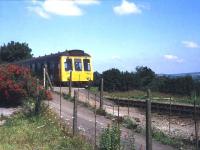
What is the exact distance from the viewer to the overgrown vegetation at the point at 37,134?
13.2 meters

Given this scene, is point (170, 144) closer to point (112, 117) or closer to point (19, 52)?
point (112, 117)

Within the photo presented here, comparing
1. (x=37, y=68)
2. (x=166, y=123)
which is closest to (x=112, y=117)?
(x=166, y=123)

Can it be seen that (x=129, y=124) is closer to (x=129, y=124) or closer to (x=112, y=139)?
(x=129, y=124)

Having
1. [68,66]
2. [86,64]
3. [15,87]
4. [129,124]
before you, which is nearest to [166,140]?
[129,124]

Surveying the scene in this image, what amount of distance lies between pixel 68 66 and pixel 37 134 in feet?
73.5

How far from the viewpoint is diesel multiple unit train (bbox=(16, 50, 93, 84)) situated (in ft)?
121

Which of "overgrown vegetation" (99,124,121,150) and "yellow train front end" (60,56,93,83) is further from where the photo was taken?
"yellow train front end" (60,56,93,83)

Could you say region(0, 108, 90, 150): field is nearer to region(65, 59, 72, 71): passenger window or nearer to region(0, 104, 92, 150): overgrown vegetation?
region(0, 104, 92, 150): overgrown vegetation

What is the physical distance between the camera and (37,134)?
49.0 ft

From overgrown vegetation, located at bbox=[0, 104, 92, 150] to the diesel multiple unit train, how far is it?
18250 mm

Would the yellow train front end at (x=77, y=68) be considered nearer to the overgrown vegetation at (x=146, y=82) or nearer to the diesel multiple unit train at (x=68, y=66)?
the diesel multiple unit train at (x=68, y=66)

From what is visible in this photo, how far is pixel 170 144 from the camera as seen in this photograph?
48.2 feet

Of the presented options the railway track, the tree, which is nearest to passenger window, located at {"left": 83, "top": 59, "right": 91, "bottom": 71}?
the railway track

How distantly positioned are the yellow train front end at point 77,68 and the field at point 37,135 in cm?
1846
